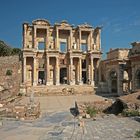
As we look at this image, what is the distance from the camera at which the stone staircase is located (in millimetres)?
35406

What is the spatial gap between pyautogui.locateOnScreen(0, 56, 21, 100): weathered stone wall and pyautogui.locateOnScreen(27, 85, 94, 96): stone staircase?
8.53 feet

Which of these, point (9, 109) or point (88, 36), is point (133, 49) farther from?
point (9, 109)

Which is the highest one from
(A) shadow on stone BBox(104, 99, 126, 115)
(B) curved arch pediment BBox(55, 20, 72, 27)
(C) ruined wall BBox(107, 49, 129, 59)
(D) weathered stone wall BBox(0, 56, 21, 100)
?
(B) curved arch pediment BBox(55, 20, 72, 27)

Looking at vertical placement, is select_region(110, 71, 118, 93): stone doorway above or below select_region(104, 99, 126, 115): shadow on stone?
above

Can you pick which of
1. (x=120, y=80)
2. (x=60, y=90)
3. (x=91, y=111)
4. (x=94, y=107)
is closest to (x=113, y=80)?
(x=120, y=80)

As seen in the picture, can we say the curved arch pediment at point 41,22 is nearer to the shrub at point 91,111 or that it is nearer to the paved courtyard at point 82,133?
the shrub at point 91,111

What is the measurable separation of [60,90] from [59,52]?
7.33m

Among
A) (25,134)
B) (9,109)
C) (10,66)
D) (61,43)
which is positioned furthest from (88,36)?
(25,134)

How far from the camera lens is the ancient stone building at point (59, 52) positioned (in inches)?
1543

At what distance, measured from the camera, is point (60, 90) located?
3650 centimetres

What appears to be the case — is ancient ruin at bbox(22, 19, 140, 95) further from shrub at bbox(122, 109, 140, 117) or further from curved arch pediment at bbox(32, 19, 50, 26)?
shrub at bbox(122, 109, 140, 117)

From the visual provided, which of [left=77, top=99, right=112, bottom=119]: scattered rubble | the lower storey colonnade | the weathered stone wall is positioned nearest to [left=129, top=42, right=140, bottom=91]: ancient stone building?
the lower storey colonnade

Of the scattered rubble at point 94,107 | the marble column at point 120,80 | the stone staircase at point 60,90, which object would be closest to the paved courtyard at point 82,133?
the scattered rubble at point 94,107

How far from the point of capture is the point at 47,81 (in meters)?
38.6
